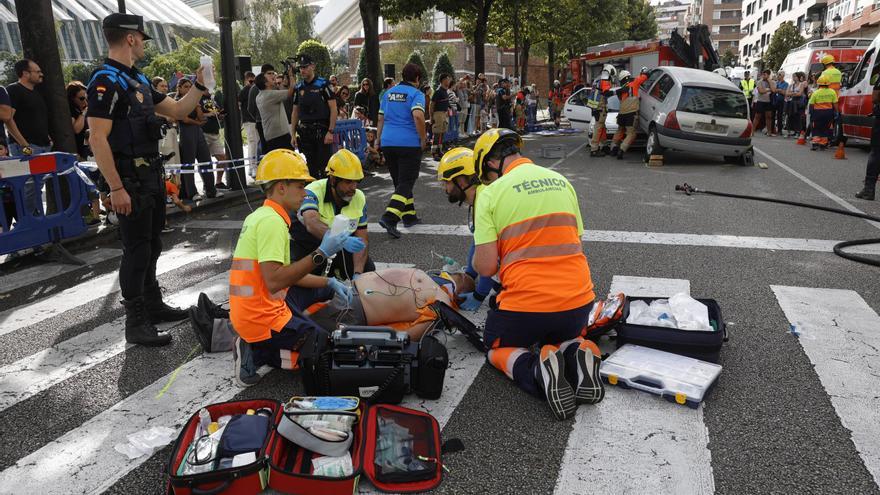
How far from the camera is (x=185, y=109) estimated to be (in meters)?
4.70

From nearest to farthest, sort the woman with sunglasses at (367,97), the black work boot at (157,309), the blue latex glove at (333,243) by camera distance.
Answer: the blue latex glove at (333,243)
the black work boot at (157,309)
the woman with sunglasses at (367,97)

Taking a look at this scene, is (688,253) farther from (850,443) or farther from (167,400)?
(167,400)

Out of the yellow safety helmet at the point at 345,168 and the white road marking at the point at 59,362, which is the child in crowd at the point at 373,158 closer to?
the yellow safety helmet at the point at 345,168

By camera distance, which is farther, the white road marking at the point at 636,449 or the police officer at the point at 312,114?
the police officer at the point at 312,114

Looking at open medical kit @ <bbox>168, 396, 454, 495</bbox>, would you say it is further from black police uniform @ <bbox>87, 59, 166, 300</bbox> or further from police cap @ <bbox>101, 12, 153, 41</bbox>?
police cap @ <bbox>101, 12, 153, 41</bbox>

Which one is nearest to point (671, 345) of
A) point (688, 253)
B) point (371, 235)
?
point (688, 253)

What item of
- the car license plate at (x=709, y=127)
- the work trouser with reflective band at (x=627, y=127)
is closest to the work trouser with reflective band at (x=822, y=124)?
the car license plate at (x=709, y=127)

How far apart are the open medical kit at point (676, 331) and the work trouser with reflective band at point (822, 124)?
551 inches

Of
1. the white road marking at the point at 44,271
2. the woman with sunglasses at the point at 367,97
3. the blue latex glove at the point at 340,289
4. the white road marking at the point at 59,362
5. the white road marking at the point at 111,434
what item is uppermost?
the woman with sunglasses at the point at 367,97

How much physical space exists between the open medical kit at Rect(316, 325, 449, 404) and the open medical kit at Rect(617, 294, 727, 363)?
131cm

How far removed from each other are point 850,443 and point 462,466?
73.0 inches

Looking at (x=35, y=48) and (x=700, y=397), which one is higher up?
(x=35, y=48)

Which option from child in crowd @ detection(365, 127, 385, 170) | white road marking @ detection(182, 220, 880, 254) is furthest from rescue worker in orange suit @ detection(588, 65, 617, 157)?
white road marking @ detection(182, 220, 880, 254)

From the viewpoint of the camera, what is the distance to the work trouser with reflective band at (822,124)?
51.1ft
